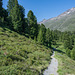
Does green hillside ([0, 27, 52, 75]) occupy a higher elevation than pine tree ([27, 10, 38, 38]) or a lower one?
lower

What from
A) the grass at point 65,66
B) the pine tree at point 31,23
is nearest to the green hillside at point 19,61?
the grass at point 65,66

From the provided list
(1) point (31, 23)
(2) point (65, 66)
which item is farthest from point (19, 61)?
(1) point (31, 23)

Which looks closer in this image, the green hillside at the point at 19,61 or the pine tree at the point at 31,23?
the green hillside at the point at 19,61

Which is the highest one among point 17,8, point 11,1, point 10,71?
point 11,1

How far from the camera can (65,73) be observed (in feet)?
36.0

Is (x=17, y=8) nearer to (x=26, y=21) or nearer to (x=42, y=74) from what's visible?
(x=26, y=21)

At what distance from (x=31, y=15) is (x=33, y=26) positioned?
527 cm

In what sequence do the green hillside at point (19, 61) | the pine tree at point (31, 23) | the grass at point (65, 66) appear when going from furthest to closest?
the pine tree at point (31, 23), the grass at point (65, 66), the green hillside at point (19, 61)

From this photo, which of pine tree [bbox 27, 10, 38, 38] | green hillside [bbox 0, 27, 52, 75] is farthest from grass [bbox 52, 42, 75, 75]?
pine tree [bbox 27, 10, 38, 38]

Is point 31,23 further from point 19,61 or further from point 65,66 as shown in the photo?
point 19,61

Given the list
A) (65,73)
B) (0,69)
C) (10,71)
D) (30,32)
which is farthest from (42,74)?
(30,32)

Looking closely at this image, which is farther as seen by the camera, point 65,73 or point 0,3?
point 0,3

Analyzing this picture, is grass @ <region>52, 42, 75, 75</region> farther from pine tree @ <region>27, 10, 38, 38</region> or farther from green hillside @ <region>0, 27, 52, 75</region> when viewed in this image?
pine tree @ <region>27, 10, 38, 38</region>

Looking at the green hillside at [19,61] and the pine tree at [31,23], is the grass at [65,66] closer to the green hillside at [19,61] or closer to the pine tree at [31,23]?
the green hillside at [19,61]
